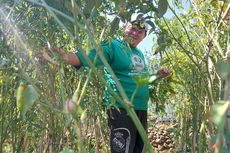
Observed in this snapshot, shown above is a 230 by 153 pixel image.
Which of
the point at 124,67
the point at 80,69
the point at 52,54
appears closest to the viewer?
the point at 52,54

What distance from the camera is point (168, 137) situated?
5.81 metres

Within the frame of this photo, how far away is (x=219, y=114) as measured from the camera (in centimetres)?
36

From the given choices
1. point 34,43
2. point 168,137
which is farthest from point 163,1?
point 168,137

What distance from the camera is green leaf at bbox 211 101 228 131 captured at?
35cm

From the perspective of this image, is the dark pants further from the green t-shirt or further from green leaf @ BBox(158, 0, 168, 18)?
green leaf @ BBox(158, 0, 168, 18)

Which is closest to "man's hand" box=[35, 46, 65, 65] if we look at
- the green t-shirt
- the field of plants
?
the field of plants

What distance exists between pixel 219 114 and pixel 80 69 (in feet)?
4.38

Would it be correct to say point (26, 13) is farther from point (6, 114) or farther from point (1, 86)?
point (6, 114)

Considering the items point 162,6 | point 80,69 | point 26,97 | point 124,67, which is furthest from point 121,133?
point 26,97

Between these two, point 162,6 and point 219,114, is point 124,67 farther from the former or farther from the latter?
point 219,114

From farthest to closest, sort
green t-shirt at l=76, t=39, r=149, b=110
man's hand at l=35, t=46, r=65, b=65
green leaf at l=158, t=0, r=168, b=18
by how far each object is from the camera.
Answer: green t-shirt at l=76, t=39, r=149, b=110
green leaf at l=158, t=0, r=168, b=18
man's hand at l=35, t=46, r=65, b=65

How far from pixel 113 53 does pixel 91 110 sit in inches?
22.2

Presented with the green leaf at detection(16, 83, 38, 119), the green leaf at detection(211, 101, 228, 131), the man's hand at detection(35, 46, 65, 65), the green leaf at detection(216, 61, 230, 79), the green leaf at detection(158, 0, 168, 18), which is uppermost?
the green leaf at detection(158, 0, 168, 18)

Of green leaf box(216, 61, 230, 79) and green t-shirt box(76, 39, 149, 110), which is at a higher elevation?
green t-shirt box(76, 39, 149, 110)
